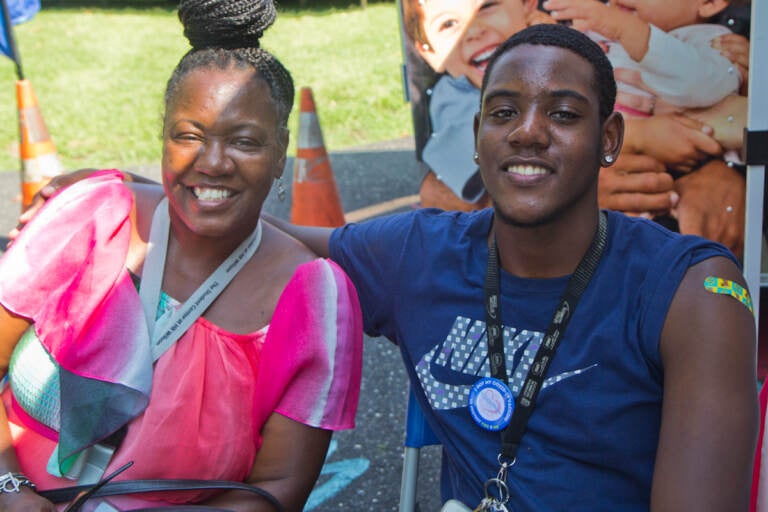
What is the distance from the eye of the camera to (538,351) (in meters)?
1.93

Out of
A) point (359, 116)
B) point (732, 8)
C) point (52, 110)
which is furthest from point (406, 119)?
point (732, 8)

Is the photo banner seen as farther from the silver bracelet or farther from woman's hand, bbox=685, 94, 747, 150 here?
the silver bracelet

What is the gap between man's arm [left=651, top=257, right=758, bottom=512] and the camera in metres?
1.70

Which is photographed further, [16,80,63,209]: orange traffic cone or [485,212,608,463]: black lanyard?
[16,80,63,209]: orange traffic cone

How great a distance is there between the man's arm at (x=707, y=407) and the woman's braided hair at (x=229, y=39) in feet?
3.69

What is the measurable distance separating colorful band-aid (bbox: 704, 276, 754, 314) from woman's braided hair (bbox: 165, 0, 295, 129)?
1.11m

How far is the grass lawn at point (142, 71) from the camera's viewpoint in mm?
8984

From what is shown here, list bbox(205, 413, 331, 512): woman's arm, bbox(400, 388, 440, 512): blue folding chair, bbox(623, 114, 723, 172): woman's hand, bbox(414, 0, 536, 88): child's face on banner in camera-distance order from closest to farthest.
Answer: bbox(205, 413, 331, 512): woman's arm < bbox(400, 388, 440, 512): blue folding chair < bbox(623, 114, 723, 172): woman's hand < bbox(414, 0, 536, 88): child's face on banner

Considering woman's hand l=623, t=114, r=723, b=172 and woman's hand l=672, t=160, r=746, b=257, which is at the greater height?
woman's hand l=623, t=114, r=723, b=172

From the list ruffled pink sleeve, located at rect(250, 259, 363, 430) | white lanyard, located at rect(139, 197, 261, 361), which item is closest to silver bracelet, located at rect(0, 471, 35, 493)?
white lanyard, located at rect(139, 197, 261, 361)

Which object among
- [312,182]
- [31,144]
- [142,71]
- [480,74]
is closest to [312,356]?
[480,74]

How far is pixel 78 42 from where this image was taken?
13.5m

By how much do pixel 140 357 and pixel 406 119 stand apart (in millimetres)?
7616

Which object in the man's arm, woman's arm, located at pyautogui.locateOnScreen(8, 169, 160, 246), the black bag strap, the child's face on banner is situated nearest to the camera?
the man's arm
